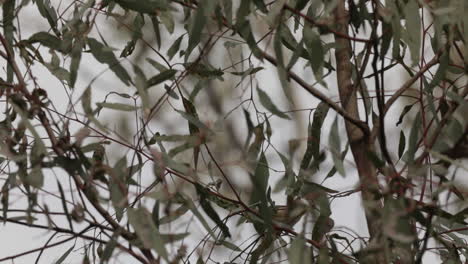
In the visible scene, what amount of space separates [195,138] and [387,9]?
275 mm

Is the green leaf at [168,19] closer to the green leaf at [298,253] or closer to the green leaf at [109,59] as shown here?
the green leaf at [109,59]

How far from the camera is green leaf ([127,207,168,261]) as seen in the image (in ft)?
3.07

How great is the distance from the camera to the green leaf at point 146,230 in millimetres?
935

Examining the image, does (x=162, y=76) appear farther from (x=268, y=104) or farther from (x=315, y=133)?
(x=315, y=133)

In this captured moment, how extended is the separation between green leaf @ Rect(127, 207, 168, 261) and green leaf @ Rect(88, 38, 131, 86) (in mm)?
148

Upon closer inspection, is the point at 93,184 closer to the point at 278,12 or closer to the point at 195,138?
the point at 195,138

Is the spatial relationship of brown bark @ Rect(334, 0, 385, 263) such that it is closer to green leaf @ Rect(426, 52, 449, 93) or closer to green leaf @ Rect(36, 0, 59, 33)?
green leaf @ Rect(426, 52, 449, 93)

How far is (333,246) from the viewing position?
1.16 m

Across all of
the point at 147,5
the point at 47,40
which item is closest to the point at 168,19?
the point at 147,5

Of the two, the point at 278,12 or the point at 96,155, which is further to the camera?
the point at 96,155

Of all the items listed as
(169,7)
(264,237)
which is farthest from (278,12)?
(264,237)

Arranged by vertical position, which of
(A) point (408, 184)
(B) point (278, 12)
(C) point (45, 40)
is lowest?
(A) point (408, 184)

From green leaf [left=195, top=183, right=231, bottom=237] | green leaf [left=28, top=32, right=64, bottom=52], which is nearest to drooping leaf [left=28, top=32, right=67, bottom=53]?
green leaf [left=28, top=32, right=64, bottom=52]

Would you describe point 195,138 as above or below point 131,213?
above
